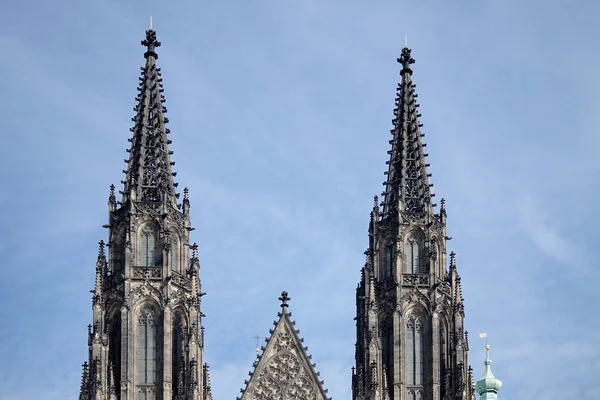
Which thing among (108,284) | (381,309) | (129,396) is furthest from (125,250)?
(381,309)

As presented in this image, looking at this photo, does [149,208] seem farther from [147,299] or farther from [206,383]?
[206,383]

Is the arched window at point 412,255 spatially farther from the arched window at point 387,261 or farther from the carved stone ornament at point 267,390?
the carved stone ornament at point 267,390

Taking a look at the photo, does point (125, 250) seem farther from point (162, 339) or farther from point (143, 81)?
point (143, 81)

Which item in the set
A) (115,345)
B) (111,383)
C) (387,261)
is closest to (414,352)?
(387,261)

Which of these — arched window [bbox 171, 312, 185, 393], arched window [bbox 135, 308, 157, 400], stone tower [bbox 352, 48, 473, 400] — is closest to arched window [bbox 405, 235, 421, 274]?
stone tower [bbox 352, 48, 473, 400]

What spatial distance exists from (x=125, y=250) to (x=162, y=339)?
14.0 ft

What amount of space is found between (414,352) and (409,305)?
2.07m

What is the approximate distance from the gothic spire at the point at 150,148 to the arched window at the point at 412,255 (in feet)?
34.5

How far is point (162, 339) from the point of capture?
2985 inches

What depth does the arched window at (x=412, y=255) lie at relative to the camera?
78688 millimetres

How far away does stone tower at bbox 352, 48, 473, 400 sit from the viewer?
76.1m

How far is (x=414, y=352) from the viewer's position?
7706 centimetres

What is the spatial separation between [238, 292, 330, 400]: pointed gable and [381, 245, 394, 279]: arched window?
15.3 feet

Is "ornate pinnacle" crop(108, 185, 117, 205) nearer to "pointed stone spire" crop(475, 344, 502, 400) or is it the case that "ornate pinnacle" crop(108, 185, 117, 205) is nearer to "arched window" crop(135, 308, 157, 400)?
"arched window" crop(135, 308, 157, 400)
